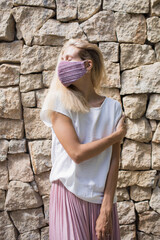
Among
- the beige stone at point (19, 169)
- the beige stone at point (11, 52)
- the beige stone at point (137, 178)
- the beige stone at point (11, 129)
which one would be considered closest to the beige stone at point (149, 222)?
the beige stone at point (137, 178)

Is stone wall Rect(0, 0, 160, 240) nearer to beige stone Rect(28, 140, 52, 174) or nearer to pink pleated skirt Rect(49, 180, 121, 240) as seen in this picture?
beige stone Rect(28, 140, 52, 174)

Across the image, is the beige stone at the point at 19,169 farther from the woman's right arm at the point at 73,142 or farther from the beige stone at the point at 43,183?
the woman's right arm at the point at 73,142

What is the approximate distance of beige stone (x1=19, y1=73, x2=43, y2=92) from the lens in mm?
2193

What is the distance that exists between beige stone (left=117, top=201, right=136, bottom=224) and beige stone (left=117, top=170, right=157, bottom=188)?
19cm

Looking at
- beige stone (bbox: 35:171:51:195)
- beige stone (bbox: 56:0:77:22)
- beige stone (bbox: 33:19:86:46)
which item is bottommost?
beige stone (bbox: 35:171:51:195)

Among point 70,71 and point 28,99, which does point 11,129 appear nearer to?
point 28,99

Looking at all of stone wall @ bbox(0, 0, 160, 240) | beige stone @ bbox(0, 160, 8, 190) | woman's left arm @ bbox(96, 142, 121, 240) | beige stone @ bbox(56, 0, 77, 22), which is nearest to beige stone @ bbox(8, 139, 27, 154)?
stone wall @ bbox(0, 0, 160, 240)

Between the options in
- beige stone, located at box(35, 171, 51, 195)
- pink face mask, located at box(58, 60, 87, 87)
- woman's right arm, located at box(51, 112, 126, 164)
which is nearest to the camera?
woman's right arm, located at box(51, 112, 126, 164)

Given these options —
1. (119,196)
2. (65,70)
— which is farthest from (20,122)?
(119,196)

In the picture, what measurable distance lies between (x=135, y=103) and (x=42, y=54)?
0.97 meters

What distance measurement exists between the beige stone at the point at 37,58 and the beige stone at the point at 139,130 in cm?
92

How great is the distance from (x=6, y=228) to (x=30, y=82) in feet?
4.51

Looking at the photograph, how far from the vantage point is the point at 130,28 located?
225cm

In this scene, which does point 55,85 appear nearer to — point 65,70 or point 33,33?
point 65,70
